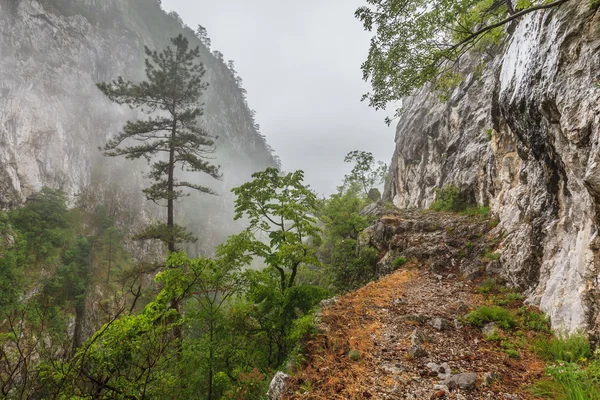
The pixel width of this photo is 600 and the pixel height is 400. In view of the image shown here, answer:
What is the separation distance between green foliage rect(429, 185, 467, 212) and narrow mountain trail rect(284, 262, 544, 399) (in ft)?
35.4

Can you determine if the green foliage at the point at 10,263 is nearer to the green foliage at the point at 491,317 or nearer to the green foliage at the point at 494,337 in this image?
the green foliage at the point at 491,317

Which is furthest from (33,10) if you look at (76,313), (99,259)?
(76,313)

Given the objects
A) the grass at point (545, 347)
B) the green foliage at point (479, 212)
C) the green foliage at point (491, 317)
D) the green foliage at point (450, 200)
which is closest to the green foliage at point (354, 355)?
the grass at point (545, 347)

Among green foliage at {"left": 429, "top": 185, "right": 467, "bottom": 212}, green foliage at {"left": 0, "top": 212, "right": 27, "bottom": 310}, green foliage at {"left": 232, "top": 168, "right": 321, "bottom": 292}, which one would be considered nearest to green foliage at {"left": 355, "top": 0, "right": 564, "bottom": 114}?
green foliage at {"left": 232, "top": 168, "right": 321, "bottom": 292}

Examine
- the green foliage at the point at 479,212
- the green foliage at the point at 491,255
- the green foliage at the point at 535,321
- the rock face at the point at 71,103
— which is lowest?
the green foliage at the point at 535,321

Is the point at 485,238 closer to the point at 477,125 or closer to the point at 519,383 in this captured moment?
the point at 519,383

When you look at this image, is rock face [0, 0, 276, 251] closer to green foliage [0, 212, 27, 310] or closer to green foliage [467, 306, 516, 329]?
green foliage [0, 212, 27, 310]

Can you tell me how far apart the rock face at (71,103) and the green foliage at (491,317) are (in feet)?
157

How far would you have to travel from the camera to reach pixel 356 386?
4.29 metres

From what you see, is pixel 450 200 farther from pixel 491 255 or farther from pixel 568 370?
pixel 568 370

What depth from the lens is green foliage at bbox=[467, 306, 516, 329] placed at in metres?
5.72

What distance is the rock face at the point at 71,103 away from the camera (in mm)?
38250

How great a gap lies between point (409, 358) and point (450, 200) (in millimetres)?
15105

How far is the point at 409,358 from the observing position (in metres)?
4.87
